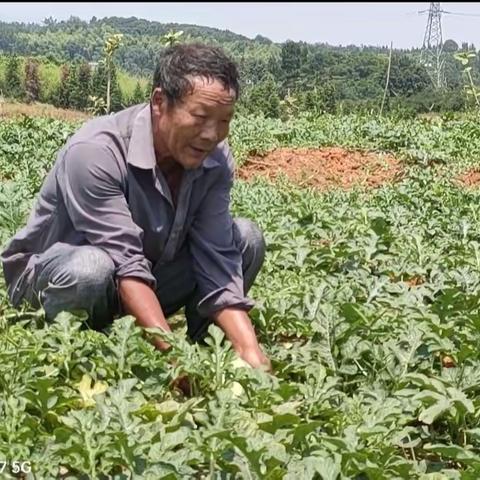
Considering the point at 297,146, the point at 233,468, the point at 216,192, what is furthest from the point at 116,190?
the point at 297,146

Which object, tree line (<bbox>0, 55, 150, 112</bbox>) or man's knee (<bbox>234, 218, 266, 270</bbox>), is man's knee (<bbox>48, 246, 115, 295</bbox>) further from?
tree line (<bbox>0, 55, 150, 112</bbox>)

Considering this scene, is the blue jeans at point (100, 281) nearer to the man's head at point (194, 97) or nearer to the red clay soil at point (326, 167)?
the man's head at point (194, 97)

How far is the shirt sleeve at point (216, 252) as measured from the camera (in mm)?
3814

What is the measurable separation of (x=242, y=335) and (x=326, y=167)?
18.7 ft

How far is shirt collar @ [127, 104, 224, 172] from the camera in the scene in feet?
11.9

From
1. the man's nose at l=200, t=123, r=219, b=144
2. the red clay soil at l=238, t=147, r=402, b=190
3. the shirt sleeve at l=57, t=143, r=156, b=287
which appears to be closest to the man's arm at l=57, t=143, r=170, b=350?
the shirt sleeve at l=57, t=143, r=156, b=287

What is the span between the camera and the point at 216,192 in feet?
12.9

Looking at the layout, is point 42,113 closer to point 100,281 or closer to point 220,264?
point 220,264

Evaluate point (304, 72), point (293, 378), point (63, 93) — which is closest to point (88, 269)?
point (293, 378)

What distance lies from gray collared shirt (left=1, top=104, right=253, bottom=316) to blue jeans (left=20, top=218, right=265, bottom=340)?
Result: 2.5 inches

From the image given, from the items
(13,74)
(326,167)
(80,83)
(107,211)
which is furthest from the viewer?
(13,74)

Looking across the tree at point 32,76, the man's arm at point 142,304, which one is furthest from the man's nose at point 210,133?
the tree at point 32,76

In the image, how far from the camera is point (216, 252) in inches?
152

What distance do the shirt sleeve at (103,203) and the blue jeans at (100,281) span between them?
7 cm
